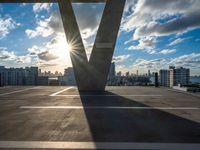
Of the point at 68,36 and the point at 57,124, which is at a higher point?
the point at 68,36

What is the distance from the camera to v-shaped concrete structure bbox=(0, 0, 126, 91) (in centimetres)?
1708

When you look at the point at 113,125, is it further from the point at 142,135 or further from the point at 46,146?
the point at 46,146

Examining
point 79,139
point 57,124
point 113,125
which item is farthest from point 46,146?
point 113,125

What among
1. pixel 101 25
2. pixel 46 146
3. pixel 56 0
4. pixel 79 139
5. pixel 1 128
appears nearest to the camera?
pixel 46 146

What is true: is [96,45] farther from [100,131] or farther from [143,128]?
[100,131]

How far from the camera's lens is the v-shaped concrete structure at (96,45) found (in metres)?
17.1

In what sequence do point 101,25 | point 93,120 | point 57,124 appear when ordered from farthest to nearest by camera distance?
point 101,25 < point 93,120 < point 57,124

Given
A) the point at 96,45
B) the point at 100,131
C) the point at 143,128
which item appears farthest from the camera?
the point at 96,45

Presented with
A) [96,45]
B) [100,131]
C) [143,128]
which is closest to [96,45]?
[96,45]

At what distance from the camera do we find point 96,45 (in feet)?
57.6

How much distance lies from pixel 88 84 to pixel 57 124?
12.0 metres

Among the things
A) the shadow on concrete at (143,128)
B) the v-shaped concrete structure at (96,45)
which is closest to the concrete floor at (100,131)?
the shadow on concrete at (143,128)

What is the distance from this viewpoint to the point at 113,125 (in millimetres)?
6609

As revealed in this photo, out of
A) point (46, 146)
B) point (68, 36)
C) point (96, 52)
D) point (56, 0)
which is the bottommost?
point (46, 146)
